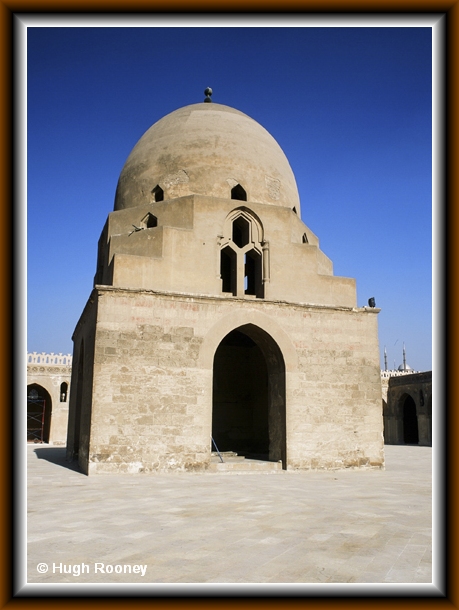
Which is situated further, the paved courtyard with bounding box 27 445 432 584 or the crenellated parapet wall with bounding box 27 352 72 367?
the crenellated parapet wall with bounding box 27 352 72 367

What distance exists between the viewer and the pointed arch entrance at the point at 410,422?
3064 cm

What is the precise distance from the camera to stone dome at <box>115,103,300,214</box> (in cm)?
1307

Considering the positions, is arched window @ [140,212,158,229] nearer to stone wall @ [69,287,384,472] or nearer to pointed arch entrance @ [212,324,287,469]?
stone wall @ [69,287,384,472]

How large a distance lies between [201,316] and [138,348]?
1502 mm

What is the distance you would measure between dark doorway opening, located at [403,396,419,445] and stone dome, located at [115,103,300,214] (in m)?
20.7

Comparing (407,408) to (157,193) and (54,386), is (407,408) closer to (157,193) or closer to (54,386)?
(54,386)

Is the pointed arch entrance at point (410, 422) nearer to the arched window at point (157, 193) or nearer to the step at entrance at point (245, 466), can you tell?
the step at entrance at point (245, 466)

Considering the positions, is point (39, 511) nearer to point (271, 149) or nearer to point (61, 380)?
point (271, 149)

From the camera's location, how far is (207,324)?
421 inches

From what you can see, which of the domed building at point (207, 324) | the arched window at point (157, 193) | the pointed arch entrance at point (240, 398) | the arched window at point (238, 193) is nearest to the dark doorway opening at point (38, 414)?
the domed building at point (207, 324)

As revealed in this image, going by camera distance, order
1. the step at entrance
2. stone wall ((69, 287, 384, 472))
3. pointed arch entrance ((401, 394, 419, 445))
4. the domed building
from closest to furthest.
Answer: stone wall ((69, 287, 384, 472)), the domed building, the step at entrance, pointed arch entrance ((401, 394, 419, 445))

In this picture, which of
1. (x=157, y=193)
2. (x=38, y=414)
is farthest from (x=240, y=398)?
(x=38, y=414)

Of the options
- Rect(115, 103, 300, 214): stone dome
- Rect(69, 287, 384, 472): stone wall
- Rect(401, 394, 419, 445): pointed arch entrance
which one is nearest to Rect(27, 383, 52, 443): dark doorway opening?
Rect(115, 103, 300, 214): stone dome
